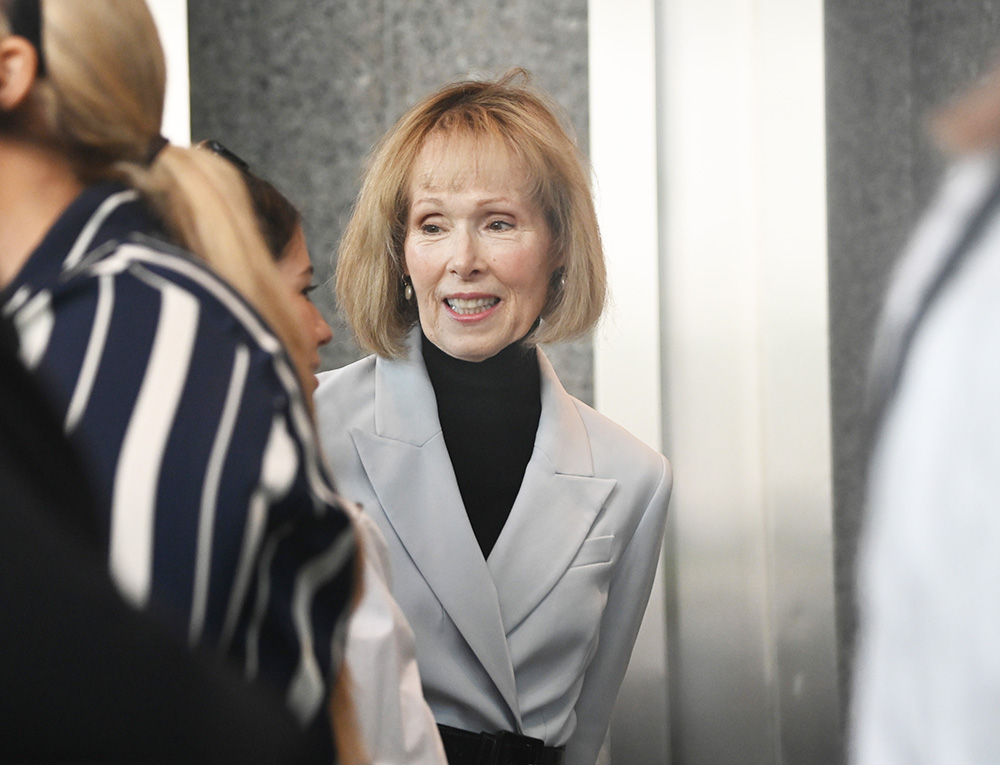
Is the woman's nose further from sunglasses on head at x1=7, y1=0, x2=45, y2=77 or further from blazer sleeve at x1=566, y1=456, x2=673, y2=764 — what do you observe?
sunglasses on head at x1=7, y1=0, x2=45, y2=77

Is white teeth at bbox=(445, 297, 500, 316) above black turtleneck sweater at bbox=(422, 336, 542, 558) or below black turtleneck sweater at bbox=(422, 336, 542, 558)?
above

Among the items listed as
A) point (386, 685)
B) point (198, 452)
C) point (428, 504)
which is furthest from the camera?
point (428, 504)

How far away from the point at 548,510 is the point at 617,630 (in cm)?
18

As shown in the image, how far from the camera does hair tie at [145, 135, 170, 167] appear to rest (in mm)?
659

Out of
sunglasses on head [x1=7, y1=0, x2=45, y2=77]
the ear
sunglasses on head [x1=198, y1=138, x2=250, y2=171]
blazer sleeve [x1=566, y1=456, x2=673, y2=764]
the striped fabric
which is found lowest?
blazer sleeve [x1=566, y1=456, x2=673, y2=764]

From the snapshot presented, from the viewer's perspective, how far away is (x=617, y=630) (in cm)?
140

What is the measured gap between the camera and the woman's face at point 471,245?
1.39 m

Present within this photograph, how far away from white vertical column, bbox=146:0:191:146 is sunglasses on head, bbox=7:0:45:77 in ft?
2.23

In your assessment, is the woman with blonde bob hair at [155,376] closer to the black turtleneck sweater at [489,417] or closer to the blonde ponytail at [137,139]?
the blonde ponytail at [137,139]

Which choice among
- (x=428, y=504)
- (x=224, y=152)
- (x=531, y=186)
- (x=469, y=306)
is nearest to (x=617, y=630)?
(x=428, y=504)

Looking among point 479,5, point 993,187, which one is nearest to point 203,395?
point 993,187

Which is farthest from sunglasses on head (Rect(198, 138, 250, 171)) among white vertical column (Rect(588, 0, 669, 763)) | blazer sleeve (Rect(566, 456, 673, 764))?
blazer sleeve (Rect(566, 456, 673, 764))

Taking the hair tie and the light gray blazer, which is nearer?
the hair tie

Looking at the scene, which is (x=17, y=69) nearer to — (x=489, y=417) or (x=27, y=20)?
(x=27, y=20)
